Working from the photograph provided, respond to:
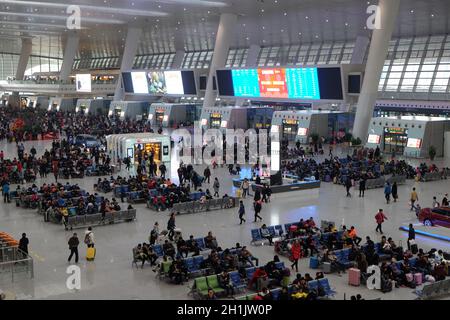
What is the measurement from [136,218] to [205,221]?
2320 millimetres

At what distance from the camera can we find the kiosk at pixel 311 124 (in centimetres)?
4384

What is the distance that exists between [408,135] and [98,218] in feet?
77.9

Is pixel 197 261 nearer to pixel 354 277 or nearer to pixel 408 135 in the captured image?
pixel 354 277

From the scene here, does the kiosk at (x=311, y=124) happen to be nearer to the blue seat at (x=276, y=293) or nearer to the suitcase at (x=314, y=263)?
the suitcase at (x=314, y=263)

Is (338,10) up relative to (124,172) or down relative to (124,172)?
up

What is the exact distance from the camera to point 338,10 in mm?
43625

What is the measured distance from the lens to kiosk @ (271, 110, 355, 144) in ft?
144

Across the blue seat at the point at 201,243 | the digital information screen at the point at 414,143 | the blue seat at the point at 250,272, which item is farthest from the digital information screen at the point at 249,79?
the blue seat at the point at 250,272

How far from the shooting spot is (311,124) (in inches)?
1721

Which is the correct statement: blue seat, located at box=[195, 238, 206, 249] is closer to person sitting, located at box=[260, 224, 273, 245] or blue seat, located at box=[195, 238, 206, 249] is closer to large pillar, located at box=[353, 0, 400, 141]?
person sitting, located at box=[260, 224, 273, 245]

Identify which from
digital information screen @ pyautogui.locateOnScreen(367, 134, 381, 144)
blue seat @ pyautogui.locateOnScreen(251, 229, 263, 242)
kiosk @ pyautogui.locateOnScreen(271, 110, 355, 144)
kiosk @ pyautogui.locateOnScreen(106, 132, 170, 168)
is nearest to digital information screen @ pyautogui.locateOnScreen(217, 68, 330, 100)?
kiosk @ pyautogui.locateOnScreen(271, 110, 355, 144)

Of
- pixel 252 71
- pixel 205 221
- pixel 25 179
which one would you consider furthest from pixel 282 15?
pixel 205 221
